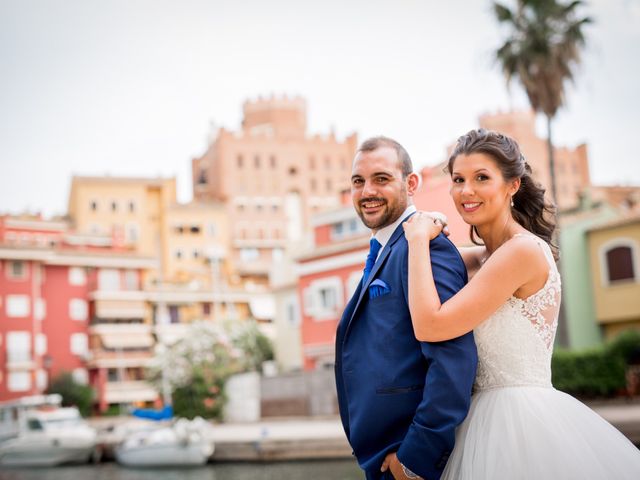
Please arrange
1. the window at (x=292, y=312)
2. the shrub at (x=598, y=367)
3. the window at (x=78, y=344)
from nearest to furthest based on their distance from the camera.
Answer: the shrub at (x=598, y=367), the window at (x=292, y=312), the window at (x=78, y=344)

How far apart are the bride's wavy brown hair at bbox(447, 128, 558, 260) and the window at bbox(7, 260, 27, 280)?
179ft

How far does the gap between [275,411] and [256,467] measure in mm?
10510

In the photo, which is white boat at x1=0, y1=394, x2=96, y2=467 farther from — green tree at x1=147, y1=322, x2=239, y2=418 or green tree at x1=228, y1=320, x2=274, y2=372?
green tree at x1=228, y1=320, x2=274, y2=372

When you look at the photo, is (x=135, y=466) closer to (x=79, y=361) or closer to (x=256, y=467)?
(x=256, y=467)

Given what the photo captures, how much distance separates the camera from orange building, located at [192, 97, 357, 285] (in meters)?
83.8

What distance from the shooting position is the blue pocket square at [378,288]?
315 centimetres

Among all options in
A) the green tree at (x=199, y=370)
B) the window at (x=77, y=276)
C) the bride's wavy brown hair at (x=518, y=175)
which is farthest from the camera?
the window at (x=77, y=276)

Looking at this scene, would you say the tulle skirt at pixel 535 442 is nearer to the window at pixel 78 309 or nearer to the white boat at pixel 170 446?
the white boat at pixel 170 446

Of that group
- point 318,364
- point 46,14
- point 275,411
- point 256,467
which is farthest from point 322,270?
point 46,14

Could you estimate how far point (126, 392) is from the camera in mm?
55156

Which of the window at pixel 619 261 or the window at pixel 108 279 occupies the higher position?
the window at pixel 108 279

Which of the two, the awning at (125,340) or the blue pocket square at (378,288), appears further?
the awning at (125,340)

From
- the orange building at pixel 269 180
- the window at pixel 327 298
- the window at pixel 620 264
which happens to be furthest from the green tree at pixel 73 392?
the window at pixel 620 264

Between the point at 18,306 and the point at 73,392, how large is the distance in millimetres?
7322
